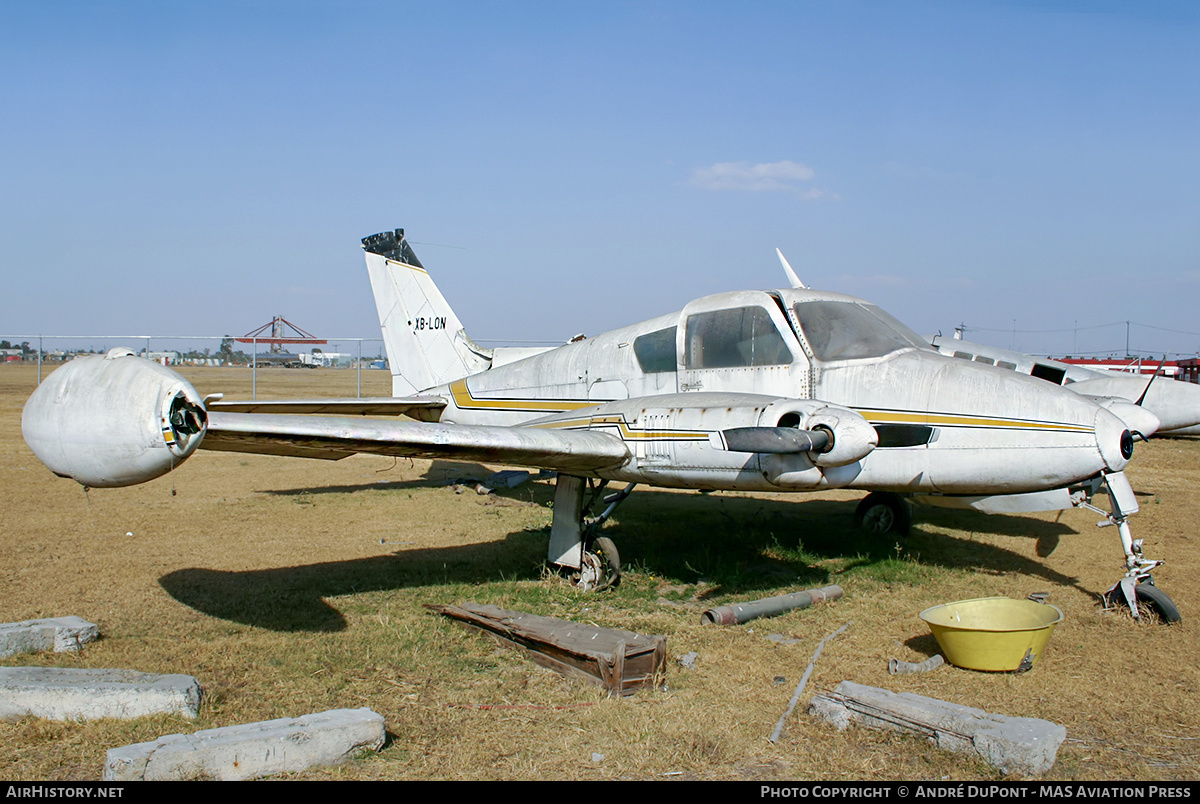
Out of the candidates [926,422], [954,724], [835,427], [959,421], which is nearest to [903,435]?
[926,422]

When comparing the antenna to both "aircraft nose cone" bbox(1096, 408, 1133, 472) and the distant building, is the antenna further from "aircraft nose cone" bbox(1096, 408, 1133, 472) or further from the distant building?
the distant building

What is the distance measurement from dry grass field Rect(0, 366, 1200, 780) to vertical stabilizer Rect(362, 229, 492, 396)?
6.56ft

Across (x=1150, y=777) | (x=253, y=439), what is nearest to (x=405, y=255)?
(x=253, y=439)

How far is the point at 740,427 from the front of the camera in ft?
20.7

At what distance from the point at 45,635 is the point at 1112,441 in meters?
7.86

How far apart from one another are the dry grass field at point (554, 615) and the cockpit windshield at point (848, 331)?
224cm

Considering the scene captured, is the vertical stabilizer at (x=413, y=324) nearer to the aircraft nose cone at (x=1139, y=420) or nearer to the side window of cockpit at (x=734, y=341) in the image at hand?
the side window of cockpit at (x=734, y=341)

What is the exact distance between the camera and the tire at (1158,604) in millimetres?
6418

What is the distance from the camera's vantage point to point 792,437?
19.3ft

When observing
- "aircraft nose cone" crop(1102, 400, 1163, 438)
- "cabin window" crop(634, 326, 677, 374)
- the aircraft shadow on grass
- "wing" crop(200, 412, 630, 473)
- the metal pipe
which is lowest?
the aircraft shadow on grass

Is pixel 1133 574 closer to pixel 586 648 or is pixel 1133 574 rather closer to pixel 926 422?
pixel 926 422

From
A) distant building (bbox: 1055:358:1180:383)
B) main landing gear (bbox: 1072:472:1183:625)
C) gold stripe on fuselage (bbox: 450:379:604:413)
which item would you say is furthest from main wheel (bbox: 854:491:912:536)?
distant building (bbox: 1055:358:1180:383)

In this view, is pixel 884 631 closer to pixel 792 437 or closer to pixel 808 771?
pixel 792 437

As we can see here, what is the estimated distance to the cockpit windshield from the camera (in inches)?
287
